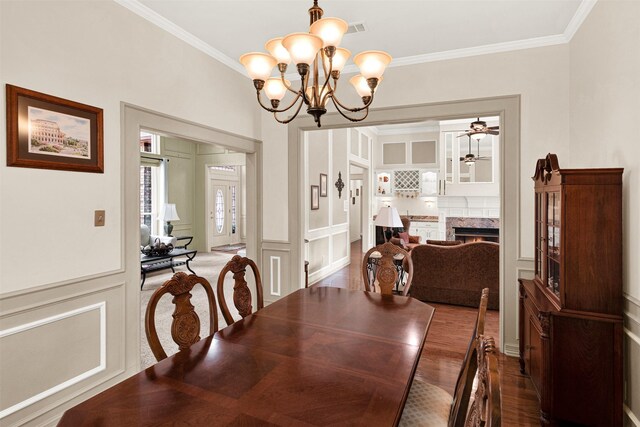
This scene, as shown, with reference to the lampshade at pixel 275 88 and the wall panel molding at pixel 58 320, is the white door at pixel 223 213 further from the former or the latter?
the lampshade at pixel 275 88

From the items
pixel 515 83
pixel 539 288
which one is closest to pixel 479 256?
pixel 539 288

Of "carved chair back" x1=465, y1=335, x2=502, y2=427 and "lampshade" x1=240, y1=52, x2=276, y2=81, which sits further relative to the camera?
"lampshade" x1=240, y1=52, x2=276, y2=81

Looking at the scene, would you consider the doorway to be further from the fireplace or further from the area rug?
the fireplace

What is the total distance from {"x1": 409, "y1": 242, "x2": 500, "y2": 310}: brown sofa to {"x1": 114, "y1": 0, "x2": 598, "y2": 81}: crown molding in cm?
221

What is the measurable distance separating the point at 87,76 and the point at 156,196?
6446mm

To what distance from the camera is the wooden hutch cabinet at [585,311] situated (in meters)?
1.98

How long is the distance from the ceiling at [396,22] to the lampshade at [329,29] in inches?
38.5

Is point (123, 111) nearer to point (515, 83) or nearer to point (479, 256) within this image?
point (515, 83)

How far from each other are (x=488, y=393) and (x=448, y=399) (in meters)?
0.97

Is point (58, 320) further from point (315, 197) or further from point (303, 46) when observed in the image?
point (315, 197)

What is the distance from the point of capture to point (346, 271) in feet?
22.1

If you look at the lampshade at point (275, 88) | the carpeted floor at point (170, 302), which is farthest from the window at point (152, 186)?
the lampshade at point (275, 88)

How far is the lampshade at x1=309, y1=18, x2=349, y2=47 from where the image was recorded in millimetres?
1728

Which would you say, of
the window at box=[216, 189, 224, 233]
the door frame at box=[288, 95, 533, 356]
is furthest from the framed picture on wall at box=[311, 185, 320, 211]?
the window at box=[216, 189, 224, 233]
